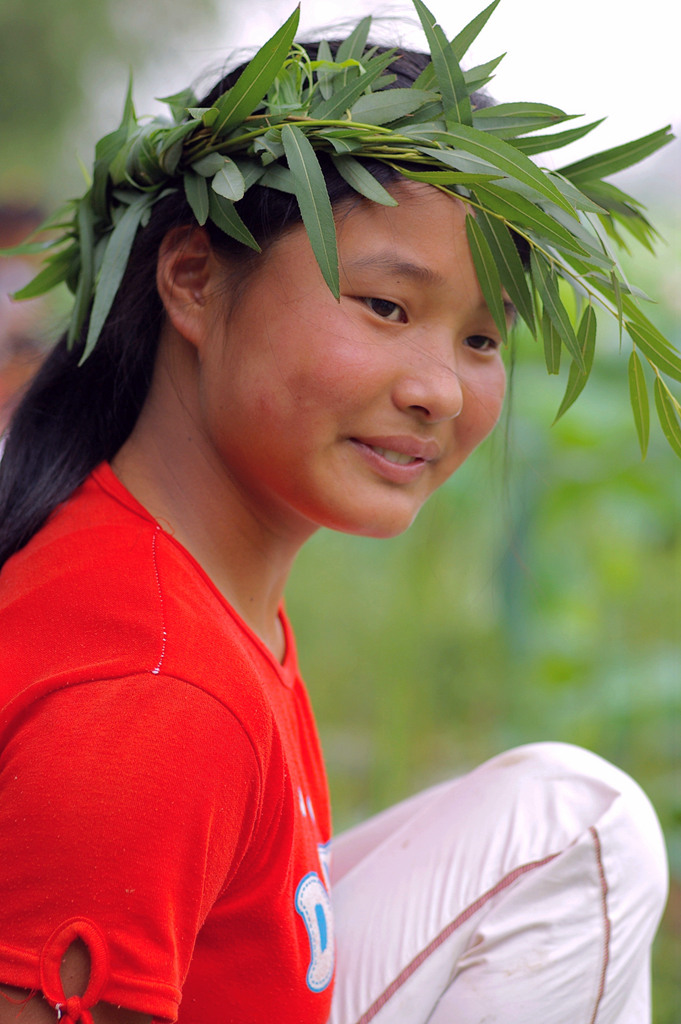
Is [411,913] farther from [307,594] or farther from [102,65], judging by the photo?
[102,65]

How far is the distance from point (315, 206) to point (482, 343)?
27 centimetres

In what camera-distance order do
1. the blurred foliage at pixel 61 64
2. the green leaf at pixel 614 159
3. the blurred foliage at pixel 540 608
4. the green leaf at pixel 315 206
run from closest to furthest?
the green leaf at pixel 315 206
the green leaf at pixel 614 159
the blurred foliage at pixel 540 608
the blurred foliage at pixel 61 64

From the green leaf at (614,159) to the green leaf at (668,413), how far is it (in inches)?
10.0

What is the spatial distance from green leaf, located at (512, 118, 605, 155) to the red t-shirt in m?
0.50

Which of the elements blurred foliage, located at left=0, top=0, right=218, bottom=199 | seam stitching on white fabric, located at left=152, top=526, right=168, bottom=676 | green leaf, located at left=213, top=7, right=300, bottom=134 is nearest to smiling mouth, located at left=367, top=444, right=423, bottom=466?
seam stitching on white fabric, located at left=152, top=526, right=168, bottom=676

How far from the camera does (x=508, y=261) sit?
35.6 inches

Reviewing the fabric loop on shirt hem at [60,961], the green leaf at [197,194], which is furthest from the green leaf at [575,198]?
the fabric loop on shirt hem at [60,961]

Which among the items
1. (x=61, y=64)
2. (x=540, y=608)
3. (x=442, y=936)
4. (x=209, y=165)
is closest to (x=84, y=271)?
(x=209, y=165)

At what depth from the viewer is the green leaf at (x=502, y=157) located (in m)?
0.82

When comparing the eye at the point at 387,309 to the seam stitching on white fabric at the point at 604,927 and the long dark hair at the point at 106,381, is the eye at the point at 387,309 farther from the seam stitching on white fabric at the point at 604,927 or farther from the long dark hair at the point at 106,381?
the seam stitching on white fabric at the point at 604,927

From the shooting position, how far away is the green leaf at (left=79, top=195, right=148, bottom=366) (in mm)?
934

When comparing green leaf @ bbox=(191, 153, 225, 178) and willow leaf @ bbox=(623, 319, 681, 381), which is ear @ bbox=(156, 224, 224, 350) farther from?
willow leaf @ bbox=(623, 319, 681, 381)

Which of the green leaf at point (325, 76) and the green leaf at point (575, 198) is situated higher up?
the green leaf at point (325, 76)

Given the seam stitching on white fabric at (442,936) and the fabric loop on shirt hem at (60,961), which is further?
the seam stitching on white fabric at (442,936)
